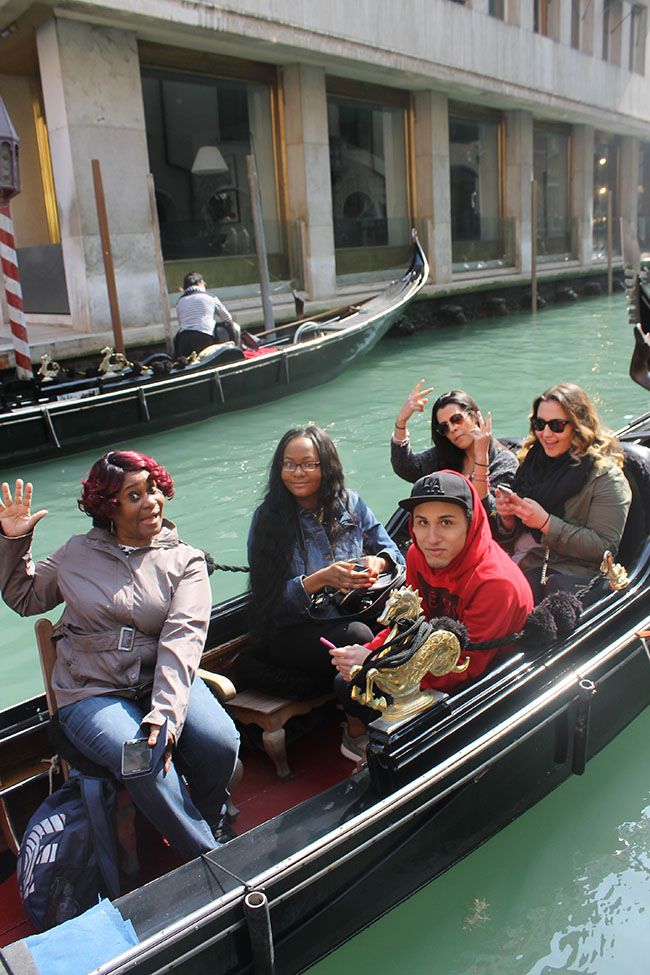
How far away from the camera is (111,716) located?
1.81 m

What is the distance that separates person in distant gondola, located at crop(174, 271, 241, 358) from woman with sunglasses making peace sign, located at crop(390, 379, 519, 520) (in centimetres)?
447

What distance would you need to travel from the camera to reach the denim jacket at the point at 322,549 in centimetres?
Result: 231

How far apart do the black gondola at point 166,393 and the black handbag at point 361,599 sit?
4.17 m

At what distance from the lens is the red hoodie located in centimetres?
196

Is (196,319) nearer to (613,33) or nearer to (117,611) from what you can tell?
(117,611)

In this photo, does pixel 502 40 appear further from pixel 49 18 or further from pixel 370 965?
pixel 370 965

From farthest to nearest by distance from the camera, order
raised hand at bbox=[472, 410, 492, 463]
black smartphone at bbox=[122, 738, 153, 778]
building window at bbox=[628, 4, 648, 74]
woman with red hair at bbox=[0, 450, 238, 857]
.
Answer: building window at bbox=[628, 4, 648, 74]
raised hand at bbox=[472, 410, 492, 463]
woman with red hair at bbox=[0, 450, 238, 857]
black smartphone at bbox=[122, 738, 153, 778]

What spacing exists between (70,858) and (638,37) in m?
21.2

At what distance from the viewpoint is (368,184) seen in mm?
12719

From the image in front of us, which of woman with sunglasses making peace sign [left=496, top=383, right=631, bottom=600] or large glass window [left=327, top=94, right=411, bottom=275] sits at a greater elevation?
large glass window [left=327, top=94, right=411, bottom=275]

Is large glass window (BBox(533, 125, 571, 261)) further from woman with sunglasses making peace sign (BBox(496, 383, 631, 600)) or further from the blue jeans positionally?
the blue jeans

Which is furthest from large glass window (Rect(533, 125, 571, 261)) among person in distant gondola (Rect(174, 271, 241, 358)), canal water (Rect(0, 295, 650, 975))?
person in distant gondola (Rect(174, 271, 241, 358))

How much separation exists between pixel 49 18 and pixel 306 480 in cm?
768

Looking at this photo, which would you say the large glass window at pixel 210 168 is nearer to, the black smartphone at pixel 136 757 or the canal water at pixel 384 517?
the canal water at pixel 384 517
